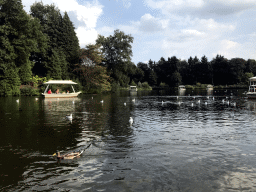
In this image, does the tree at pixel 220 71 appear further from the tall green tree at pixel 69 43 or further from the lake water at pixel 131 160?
the lake water at pixel 131 160

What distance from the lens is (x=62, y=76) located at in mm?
76938

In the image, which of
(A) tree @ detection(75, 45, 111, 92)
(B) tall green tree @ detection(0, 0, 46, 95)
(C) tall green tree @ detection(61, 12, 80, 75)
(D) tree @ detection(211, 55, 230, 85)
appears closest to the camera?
(B) tall green tree @ detection(0, 0, 46, 95)

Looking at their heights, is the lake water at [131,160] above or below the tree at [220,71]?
below

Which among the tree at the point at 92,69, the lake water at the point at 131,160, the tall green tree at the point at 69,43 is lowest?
the lake water at the point at 131,160

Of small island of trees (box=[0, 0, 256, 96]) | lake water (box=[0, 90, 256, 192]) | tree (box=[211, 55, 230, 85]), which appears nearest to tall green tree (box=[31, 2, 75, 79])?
small island of trees (box=[0, 0, 256, 96])

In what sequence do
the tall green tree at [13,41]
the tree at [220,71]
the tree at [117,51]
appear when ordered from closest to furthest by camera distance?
the tall green tree at [13,41] → the tree at [117,51] → the tree at [220,71]

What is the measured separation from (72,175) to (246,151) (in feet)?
29.3

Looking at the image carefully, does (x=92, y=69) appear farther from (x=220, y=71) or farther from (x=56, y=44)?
(x=220, y=71)

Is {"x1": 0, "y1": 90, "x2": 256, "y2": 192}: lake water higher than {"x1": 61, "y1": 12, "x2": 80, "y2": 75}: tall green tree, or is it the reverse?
{"x1": 61, "y1": 12, "x2": 80, "y2": 75}: tall green tree

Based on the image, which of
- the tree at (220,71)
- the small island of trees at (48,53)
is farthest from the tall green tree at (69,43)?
the tree at (220,71)

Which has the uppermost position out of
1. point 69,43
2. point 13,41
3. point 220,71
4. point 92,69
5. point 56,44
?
point 69,43

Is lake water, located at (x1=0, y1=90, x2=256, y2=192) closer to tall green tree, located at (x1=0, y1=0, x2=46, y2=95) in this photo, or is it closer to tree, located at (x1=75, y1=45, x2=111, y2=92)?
Result: tall green tree, located at (x1=0, y1=0, x2=46, y2=95)

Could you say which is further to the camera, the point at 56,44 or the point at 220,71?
the point at 220,71

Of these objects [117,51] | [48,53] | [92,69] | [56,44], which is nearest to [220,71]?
[117,51]
